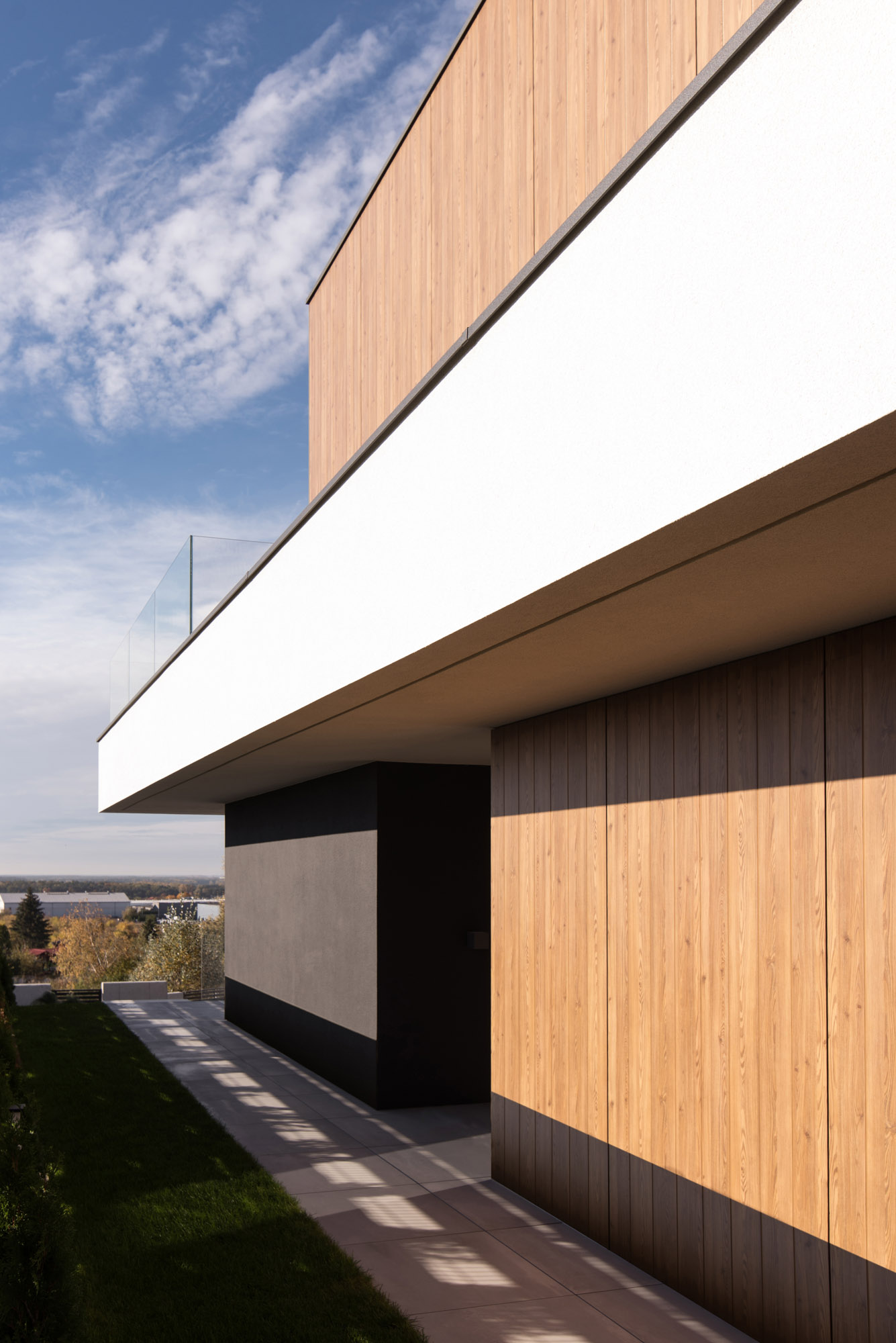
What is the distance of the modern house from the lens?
9.51 feet

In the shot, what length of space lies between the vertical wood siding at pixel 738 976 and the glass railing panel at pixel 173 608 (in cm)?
563

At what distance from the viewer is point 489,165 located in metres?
6.27

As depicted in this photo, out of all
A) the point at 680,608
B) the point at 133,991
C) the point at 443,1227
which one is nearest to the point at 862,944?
the point at 680,608

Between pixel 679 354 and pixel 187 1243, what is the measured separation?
6.01m

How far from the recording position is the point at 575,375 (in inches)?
151

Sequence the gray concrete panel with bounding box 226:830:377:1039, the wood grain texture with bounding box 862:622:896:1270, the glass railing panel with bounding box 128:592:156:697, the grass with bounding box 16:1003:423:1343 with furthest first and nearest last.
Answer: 1. the glass railing panel with bounding box 128:592:156:697
2. the gray concrete panel with bounding box 226:830:377:1039
3. the grass with bounding box 16:1003:423:1343
4. the wood grain texture with bounding box 862:622:896:1270

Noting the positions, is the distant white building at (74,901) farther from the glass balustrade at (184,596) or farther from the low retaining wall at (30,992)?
the glass balustrade at (184,596)

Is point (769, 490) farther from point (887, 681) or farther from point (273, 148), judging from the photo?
point (273, 148)

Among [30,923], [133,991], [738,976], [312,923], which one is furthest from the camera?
[30,923]

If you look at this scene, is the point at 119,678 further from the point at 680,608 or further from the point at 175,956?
the point at 175,956

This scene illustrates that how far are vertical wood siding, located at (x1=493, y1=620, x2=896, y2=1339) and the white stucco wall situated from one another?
66.7 inches

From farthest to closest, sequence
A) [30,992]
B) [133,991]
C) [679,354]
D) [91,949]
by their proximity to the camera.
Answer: [91,949], [30,992], [133,991], [679,354]

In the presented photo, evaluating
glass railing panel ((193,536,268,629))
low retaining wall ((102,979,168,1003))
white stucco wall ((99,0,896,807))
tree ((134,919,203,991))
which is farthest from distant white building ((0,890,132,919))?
white stucco wall ((99,0,896,807))

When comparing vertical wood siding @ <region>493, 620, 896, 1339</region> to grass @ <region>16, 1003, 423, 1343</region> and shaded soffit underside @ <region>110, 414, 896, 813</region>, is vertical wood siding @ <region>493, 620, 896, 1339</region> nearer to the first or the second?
shaded soffit underside @ <region>110, 414, 896, 813</region>
